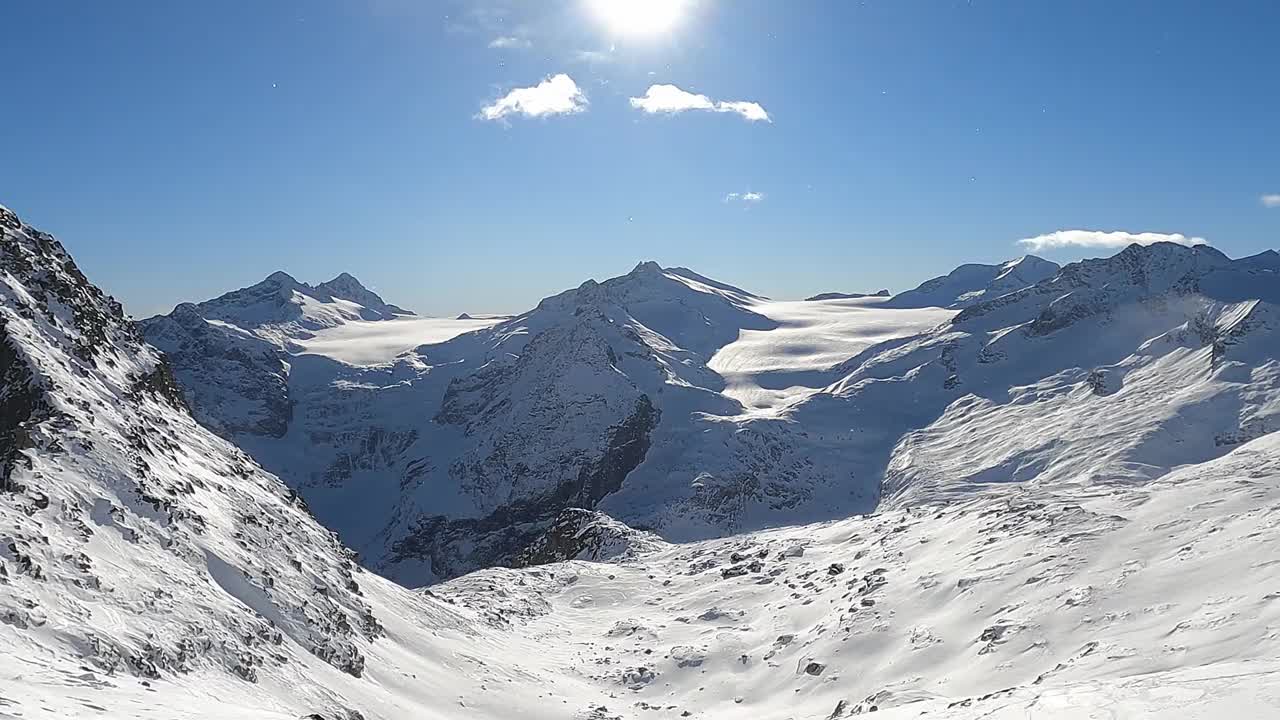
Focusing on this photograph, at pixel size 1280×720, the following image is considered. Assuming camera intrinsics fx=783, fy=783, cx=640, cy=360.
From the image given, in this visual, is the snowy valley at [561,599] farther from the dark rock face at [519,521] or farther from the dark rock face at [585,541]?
the dark rock face at [519,521]

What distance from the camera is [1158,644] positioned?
71.1ft

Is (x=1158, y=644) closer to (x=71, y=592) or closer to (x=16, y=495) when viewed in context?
(x=71, y=592)

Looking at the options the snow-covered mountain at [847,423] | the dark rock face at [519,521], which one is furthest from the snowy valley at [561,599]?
the dark rock face at [519,521]

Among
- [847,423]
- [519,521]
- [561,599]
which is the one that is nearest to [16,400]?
[561,599]

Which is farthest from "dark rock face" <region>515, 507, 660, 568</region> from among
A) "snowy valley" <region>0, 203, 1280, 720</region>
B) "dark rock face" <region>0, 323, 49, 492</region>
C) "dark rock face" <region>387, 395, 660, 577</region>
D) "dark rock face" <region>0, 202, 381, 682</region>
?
"dark rock face" <region>0, 323, 49, 492</region>

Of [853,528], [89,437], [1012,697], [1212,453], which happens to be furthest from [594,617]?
[1212,453]

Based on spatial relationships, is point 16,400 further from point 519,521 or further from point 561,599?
point 519,521

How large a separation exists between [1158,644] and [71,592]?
1135 inches

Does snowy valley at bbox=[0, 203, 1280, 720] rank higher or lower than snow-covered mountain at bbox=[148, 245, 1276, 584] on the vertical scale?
lower

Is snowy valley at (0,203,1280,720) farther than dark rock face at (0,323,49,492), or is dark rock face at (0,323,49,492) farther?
dark rock face at (0,323,49,492)

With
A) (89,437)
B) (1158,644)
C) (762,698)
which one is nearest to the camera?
(1158,644)

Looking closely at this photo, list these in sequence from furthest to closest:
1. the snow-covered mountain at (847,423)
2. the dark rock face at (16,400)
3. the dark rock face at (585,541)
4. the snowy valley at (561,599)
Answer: the snow-covered mountain at (847,423)
the dark rock face at (585,541)
the dark rock face at (16,400)
the snowy valley at (561,599)

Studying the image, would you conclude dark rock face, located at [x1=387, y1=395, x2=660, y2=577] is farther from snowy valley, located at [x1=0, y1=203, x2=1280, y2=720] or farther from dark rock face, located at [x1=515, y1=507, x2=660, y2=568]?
snowy valley, located at [x1=0, y1=203, x2=1280, y2=720]

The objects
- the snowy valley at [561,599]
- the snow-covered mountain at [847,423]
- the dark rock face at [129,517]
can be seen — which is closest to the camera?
the snowy valley at [561,599]
